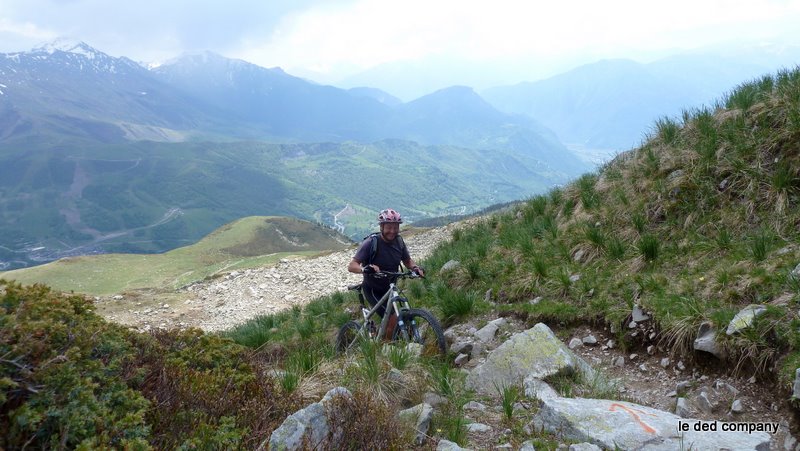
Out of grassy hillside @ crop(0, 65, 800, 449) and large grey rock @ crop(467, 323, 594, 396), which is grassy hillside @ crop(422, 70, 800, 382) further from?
large grey rock @ crop(467, 323, 594, 396)

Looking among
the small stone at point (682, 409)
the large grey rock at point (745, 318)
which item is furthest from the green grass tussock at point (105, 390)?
the large grey rock at point (745, 318)

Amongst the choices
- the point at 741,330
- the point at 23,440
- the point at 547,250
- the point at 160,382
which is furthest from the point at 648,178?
the point at 23,440

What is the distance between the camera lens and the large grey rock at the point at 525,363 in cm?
575

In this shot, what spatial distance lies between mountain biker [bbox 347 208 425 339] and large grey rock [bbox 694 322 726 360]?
416 cm

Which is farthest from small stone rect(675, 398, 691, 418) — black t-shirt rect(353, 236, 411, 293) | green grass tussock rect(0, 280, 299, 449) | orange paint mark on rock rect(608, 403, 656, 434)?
black t-shirt rect(353, 236, 411, 293)

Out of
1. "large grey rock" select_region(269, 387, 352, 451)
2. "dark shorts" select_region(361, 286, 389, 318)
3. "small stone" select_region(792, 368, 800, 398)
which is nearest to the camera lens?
"large grey rock" select_region(269, 387, 352, 451)

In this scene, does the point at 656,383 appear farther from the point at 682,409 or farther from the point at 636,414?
the point at 636,414

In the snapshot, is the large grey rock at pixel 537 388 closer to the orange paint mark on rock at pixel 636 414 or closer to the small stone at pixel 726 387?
the orange paint mark on rock at pixel 636 414

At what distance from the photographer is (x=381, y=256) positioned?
834 cm

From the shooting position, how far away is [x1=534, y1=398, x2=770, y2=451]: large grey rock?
3.85m

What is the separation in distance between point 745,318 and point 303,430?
5.03 meters

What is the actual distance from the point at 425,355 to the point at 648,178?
6761 millimetres

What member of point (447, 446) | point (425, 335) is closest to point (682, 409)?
point (447, 446)

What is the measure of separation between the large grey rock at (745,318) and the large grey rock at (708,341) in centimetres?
19
